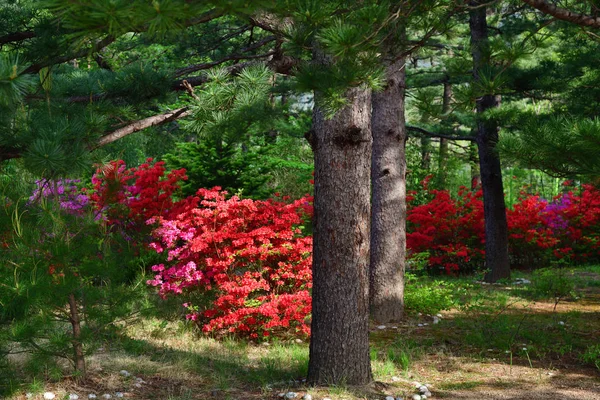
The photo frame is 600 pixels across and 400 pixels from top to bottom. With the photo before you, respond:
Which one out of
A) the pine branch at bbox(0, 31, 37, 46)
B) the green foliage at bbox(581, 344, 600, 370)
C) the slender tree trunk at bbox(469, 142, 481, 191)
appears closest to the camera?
the pine branch at bbox(0, 31, 37, 46)

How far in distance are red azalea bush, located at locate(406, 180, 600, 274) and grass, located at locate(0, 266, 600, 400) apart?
3.11 m

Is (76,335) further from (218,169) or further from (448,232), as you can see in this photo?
(448,232)

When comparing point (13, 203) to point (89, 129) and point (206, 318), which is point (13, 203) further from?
point (206, 318)

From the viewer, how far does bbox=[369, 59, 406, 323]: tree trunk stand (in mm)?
6785

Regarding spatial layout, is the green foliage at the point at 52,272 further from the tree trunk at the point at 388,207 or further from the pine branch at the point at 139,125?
the tree trunk at the point at 388,207

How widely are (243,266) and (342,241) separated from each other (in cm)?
244

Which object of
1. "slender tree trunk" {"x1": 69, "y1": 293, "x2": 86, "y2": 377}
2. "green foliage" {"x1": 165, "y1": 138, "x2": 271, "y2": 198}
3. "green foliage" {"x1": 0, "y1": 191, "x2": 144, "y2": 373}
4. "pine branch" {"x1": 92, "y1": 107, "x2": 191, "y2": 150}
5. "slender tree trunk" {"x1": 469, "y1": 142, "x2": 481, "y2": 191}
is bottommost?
"slender tree trunk" {"x1": 69, "y1": 293, "x2": 86, "y2": 377}

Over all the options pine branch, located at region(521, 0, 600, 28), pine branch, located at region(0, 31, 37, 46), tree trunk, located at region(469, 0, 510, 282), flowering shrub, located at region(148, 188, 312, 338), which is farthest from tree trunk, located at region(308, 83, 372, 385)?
tree trunk, located at region(469, 0, 510, 282)

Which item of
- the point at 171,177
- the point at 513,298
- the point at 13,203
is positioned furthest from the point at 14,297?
the point at 513,298

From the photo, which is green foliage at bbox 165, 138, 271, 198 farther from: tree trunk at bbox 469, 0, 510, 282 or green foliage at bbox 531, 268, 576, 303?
green foliage at bbox 531, 268, 576, 303

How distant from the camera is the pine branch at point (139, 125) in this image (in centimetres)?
419

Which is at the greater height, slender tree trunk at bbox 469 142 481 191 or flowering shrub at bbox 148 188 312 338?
slender tree trunk at bbox 469 142 481 191

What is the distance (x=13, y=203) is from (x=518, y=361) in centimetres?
422

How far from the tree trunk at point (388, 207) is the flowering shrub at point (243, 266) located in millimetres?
819
